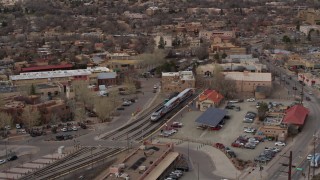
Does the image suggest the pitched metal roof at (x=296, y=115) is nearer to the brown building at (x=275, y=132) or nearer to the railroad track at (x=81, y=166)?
the brown building at (x=275, y=132)

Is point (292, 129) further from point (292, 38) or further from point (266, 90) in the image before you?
point (292, 38)

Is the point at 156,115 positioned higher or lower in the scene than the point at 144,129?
higher

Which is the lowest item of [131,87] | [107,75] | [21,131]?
[21,131]

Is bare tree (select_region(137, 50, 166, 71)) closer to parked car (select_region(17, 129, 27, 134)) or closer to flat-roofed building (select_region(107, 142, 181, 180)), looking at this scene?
parked car (select_region(17, 129, 27, 134))

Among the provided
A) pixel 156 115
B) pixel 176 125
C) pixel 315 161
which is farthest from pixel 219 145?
pixel 156 115

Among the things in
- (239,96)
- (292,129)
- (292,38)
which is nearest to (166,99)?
(239,96)

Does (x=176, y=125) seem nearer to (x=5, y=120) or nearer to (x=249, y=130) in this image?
(x=249, y=130)

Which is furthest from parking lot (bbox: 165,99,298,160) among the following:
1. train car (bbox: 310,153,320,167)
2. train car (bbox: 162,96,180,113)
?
train car (bbox: 310,153,320,167)
